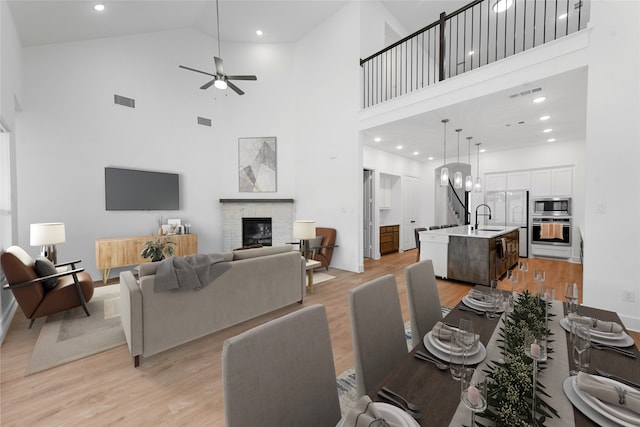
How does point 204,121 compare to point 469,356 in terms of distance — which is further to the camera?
point 204,121

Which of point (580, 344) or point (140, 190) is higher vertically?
point (140, 190)

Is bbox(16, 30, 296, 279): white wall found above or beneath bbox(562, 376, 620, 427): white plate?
above

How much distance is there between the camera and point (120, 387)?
2.01 meters

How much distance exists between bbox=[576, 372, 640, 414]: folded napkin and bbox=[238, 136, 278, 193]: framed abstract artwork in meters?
6.32

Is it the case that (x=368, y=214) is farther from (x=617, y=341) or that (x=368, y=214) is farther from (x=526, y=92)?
(x=617, y=341)

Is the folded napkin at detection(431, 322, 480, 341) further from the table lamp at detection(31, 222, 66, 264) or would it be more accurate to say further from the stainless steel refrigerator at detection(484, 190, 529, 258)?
the stainless steel refrigerator at detection(484, 190, 529, 258)

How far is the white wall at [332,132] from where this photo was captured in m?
5.41

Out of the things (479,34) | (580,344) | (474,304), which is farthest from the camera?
(479,34)

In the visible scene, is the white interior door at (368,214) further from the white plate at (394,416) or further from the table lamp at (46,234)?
the white plate at (394,416)

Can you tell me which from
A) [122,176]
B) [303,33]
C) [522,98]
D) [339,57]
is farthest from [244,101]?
[522,98]

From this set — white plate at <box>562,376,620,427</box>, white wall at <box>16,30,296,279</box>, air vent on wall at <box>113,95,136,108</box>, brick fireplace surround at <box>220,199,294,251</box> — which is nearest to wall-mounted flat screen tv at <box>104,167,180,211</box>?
white wall at <box>16,30,296,279</box>

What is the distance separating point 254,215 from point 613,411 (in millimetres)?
6368

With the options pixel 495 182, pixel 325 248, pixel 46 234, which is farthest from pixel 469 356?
pixel 495 182

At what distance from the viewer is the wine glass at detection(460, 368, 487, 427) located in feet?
2.44
